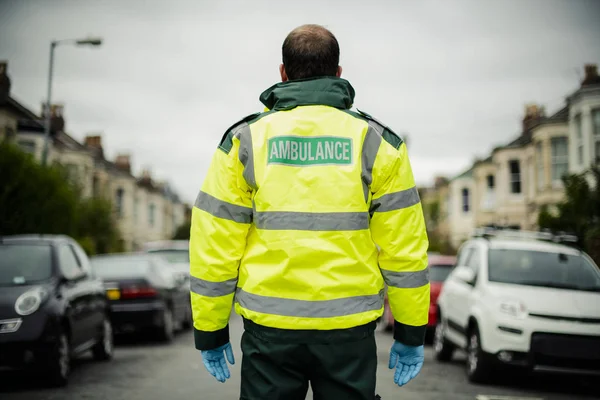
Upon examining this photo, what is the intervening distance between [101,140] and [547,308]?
48.6 meters

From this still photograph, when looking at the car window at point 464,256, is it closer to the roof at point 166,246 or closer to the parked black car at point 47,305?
the parked black car at point 47,305

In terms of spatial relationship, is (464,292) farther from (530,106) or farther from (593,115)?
(530,106)

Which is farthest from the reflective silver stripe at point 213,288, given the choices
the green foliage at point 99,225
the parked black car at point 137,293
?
the green foliage at point 99,225

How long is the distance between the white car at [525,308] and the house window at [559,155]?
2500 centimetres

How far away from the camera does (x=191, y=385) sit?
27.2 feet

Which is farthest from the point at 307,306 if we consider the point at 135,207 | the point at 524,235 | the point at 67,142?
the point at 135,207

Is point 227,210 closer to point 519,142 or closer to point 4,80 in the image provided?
point 4,80

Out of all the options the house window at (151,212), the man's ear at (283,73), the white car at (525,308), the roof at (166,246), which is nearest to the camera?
the man's ear at (283,73)

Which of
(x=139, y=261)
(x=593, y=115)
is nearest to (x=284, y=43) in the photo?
(x=139, y=261)

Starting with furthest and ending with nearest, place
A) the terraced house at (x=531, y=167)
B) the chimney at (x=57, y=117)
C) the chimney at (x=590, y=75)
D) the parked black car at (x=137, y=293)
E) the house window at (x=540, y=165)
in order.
Result: the chimney at (x=57, y=117), the house window at (x=540, y=165), the chimney at (x=590, y=75), the terraced house at (x=531, y=167), the parked black car at (x=137, y=293)

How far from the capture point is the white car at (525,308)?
813 cm

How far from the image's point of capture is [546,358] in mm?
8141

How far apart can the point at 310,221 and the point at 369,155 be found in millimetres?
365

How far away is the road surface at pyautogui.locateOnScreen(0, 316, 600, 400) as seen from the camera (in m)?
7.73
